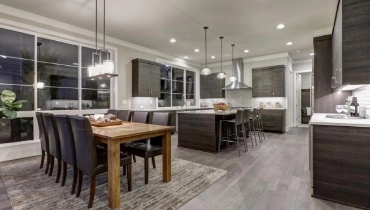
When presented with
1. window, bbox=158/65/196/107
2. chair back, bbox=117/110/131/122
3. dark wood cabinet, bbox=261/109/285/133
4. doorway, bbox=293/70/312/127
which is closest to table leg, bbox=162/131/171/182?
chair back, bbox=117/110/131/122

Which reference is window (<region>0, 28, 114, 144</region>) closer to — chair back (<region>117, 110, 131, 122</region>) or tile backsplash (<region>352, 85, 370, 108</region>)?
chair back (<region>117, 110, 131, 122</region>)

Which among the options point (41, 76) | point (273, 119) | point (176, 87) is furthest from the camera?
point (176, 87)

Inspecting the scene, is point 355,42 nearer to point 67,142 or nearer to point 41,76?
point 67,142

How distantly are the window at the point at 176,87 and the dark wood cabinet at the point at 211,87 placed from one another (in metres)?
0.44

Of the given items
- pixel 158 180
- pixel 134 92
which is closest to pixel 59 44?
pixel 134 92

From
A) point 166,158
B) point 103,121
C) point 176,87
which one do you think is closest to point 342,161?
point 166,158

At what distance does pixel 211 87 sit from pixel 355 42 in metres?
6.60

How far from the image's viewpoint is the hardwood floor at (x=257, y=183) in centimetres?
206

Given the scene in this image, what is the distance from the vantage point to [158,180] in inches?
106

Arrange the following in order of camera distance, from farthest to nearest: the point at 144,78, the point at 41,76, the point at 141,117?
1. the point at 144,78
2. the point at 41,76
3. the point at 141,117

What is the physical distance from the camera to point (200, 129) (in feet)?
14.3

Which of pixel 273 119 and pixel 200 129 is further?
pixel 273 119

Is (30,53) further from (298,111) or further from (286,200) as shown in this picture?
(298,111)

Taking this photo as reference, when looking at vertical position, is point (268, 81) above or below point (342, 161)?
above
